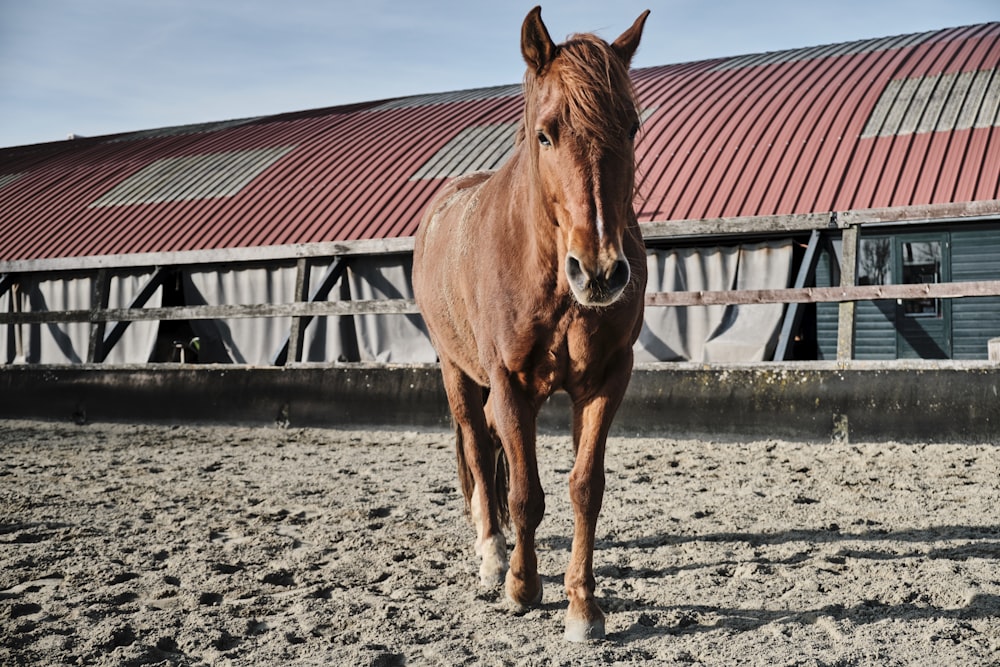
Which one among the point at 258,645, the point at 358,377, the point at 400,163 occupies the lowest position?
the point at 258,645

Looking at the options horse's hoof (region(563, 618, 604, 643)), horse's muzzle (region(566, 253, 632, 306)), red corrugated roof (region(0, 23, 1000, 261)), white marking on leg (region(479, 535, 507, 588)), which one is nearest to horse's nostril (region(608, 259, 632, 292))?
horse's muzzle (region(566, 253, 632, 306))

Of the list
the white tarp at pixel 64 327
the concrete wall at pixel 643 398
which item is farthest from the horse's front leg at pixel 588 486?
the white tarp at pixel 64 327

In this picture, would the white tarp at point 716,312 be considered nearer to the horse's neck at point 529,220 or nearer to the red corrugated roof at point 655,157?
the red corrugated roof at point 655,157

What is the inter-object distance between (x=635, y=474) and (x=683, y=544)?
1.81 meters

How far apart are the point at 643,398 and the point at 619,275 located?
16.5ft

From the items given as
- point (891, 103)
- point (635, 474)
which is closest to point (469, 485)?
point (635, 474)

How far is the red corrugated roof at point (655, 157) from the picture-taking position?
10117 millimetres

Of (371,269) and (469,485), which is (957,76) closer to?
(371,269)

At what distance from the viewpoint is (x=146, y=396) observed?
9625 millimetres

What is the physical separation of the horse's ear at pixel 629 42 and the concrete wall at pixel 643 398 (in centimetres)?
438

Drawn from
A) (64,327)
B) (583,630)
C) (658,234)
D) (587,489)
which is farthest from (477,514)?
(64,327)

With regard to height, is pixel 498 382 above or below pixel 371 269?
below

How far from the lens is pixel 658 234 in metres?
8.59

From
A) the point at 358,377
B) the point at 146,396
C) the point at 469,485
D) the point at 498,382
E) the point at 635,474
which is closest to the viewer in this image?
the point at 498,382
